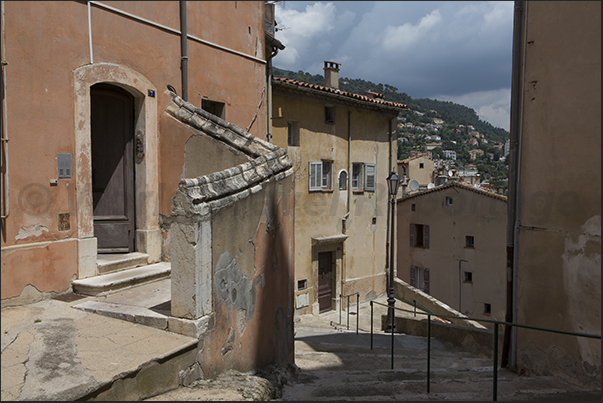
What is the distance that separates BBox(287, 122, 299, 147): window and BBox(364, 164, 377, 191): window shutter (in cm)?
410

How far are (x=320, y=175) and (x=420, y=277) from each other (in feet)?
37.9

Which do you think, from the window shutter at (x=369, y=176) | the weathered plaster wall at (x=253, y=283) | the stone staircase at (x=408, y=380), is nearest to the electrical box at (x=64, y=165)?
the weathered plaster wall at (x=253, y=283)

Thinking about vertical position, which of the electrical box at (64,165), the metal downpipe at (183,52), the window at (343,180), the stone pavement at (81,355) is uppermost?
the metal downpipe at (183,52)

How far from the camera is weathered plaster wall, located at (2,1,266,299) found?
5773 millimetres

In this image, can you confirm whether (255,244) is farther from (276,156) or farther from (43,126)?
(43,126)

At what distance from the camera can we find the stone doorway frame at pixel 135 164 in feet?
21.5

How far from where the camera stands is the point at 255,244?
6043 mm

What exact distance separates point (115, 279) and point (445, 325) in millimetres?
7005

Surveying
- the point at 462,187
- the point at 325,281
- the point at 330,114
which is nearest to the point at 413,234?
the point at 462,187

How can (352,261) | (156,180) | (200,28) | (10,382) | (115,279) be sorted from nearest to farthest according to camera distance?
1. (10,382)
2. (115,279)
3. (156,180)
4. (200,28)
5. (352,261)

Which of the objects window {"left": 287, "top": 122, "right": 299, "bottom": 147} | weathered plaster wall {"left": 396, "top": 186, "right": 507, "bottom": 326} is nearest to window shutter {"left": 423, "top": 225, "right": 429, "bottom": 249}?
weathered plaster wall {"left": 396, "top": 186, "right": 507, "bottom": 326}

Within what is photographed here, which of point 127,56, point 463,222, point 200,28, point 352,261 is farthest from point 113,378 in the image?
point 463,222

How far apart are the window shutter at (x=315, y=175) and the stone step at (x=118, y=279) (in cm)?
1077

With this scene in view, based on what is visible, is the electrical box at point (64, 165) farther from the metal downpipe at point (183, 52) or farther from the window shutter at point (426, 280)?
the window shutter at point (426, 280)
